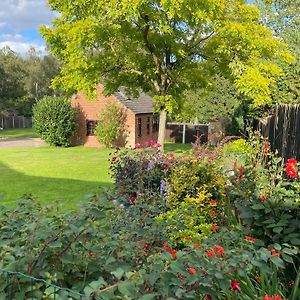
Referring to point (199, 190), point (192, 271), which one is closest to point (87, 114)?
point (199, 190)

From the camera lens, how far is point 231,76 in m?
16.9

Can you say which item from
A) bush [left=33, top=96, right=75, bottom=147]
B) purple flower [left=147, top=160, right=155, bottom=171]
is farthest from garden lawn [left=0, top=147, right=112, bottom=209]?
bush [left=33, top=96, right=75, bottom=147]

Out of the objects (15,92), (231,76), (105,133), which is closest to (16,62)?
(15,92)

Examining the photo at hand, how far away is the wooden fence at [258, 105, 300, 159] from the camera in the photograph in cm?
710

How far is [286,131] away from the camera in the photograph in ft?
24.1

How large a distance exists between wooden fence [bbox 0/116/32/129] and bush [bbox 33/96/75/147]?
23.5m

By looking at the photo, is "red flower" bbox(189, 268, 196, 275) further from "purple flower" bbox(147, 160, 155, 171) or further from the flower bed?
"purple flower" bbox(147, 160, 155, 171)

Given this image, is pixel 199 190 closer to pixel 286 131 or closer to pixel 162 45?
pixel 286 131

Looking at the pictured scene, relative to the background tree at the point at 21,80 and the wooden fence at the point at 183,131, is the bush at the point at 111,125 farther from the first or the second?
the background tree at the point at 21,80

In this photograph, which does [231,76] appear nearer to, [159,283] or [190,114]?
[190,114]

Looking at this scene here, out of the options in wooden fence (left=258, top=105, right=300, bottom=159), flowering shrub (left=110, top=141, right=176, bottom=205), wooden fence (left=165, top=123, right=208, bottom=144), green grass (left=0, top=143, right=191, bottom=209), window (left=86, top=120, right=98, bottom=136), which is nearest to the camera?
flowering shrub (left=110, top=141, right=176, bottom=205)

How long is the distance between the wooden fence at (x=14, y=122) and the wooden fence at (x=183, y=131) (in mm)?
24609

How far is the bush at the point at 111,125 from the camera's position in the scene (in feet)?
82.1

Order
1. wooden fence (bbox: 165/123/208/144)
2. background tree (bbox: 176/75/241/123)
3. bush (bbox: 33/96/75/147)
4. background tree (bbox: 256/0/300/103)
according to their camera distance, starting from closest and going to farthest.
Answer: background tree (bbox: 256/0/300/103) < bush (bbox: 33/96/75/147) < background tree (bbox: 176/75/241/123) < wooden fence (bbox: 165/123/208/144)
